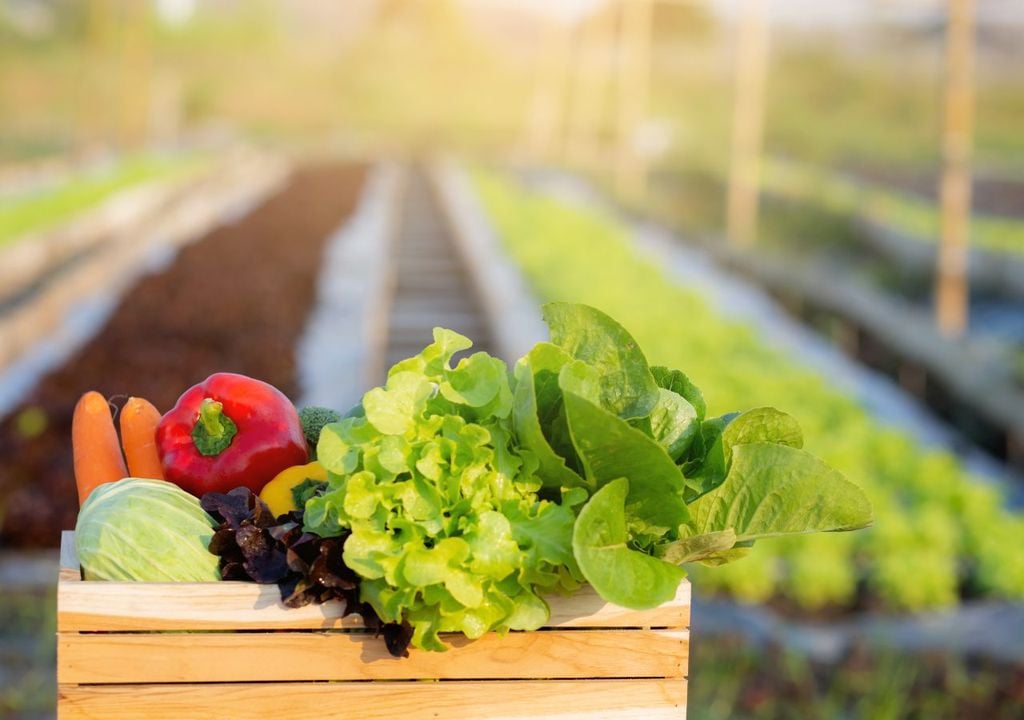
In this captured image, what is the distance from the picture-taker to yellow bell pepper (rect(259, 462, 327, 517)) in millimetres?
2160

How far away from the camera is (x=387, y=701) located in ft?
6.18

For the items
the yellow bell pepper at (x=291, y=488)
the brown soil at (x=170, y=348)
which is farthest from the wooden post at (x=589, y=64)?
the yellow bell pepper at (x=291, y=488)

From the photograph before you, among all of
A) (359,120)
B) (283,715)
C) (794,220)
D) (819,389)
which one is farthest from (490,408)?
(359,120)

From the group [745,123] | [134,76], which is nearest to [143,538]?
[745,123]

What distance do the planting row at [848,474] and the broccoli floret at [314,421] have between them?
3049 millimetres

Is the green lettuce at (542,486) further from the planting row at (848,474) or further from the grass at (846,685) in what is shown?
the planting row at (848,474)

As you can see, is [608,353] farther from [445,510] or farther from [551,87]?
[551,87]

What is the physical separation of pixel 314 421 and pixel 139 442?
309mm

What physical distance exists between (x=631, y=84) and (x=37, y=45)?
5418 centimetres

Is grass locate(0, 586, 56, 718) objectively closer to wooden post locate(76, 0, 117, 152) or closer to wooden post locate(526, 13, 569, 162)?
wooden post locate(76, 0, 117, 152)

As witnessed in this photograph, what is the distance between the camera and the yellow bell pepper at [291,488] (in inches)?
85.0

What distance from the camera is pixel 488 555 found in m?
1.82

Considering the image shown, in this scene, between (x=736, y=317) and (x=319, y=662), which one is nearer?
(x=319, y=662)

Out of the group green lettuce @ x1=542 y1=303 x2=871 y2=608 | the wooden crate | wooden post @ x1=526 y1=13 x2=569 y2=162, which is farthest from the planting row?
wooden post @ x1=526 y1=13 x2=569 y2=162
